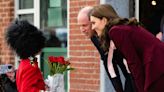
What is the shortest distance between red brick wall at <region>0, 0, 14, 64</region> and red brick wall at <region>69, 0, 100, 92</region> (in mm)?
1600

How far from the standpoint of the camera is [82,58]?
750 centimetres

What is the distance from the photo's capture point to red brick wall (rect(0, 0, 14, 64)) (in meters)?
8.94

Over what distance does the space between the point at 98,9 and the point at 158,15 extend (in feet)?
15.7

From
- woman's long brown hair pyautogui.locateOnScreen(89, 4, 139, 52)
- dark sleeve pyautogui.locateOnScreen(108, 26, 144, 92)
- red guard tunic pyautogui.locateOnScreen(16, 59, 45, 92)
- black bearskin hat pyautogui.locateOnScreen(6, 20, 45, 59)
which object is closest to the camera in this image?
dark sleeve pyautogui.locateOnScreen(108, 26, 144, 92)

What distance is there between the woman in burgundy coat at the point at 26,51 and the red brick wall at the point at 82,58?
72.3 inches

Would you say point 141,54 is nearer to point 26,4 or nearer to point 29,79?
point 29,79

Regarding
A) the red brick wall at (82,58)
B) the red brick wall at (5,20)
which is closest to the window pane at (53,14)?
the red brick wall at (82,58)

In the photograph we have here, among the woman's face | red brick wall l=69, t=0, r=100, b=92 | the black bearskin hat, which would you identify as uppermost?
the woman's face

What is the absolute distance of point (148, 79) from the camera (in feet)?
11.7

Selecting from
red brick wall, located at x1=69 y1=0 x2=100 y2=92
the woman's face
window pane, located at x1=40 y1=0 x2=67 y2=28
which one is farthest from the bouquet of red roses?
window pane, located at x1=40 y1=0 x2=67 y2=28

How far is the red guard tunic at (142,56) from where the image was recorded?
11.7ft

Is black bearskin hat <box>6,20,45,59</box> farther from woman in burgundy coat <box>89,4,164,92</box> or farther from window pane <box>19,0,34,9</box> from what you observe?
window pane <box>19,0,34,9</box>

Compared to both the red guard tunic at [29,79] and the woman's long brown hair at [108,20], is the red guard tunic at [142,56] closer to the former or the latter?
the woman's long brown hair at [108,20]

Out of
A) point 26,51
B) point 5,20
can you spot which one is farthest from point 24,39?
point 5,20
